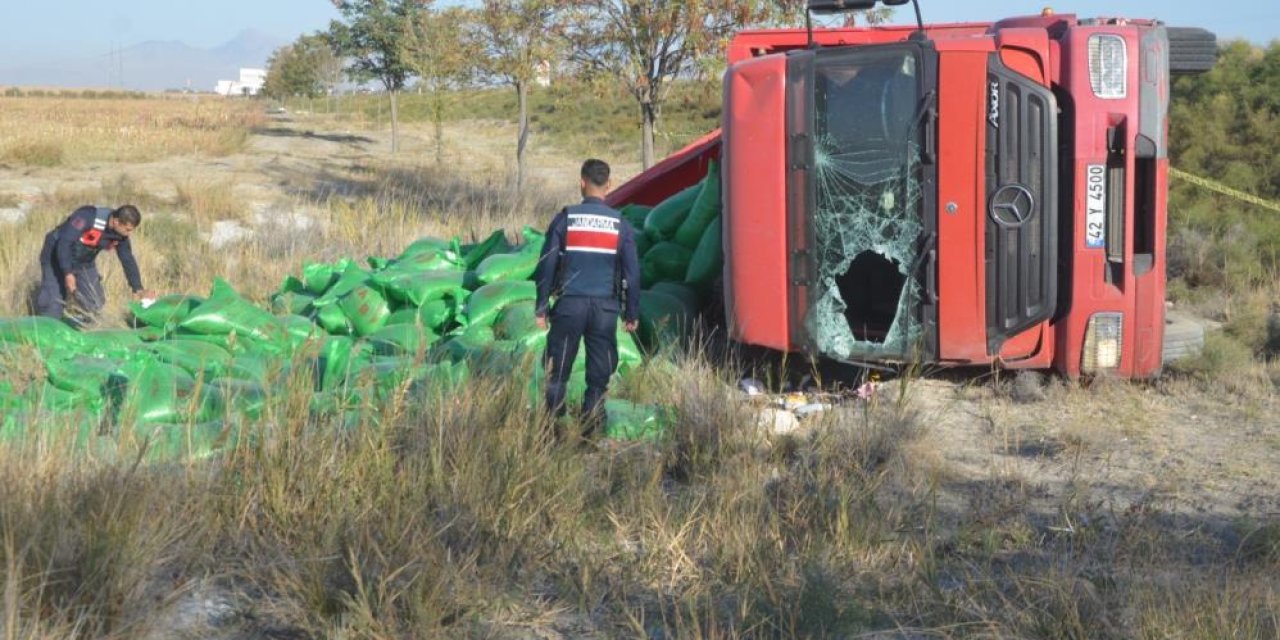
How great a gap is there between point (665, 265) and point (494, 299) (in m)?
1.36

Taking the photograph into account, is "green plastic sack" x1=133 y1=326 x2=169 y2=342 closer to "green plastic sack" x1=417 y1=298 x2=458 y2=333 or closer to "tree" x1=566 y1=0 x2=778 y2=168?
"green plastic sack" x1=417 y1=298 x2=458 y2=333

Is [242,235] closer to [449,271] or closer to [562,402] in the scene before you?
[449,271]

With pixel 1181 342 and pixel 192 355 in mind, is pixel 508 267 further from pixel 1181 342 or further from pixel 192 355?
pixel 1181 342

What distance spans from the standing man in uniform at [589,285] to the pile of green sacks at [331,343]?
196 millimetres

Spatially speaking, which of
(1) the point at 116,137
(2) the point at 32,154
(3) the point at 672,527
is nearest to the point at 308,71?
(1) the point at 116,137

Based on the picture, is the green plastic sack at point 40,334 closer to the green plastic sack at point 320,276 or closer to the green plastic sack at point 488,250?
the green plastic sack at point 320,276

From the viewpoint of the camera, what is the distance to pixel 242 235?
13.2m

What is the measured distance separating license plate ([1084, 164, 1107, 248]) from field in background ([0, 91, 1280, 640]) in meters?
0.85

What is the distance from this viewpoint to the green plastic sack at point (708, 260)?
839cm

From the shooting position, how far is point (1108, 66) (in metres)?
6.78

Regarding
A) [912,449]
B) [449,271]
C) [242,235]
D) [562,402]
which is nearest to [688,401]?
[562,402]

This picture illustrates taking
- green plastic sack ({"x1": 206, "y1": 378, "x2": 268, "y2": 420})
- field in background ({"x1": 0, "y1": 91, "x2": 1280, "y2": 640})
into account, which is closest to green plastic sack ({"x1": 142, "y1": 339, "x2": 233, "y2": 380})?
green plastic sack ({"x1": 206, "y1": 378, "x2": 268, "y2": 420})

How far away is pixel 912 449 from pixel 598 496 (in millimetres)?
1581

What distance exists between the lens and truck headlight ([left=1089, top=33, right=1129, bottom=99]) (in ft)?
22.2
